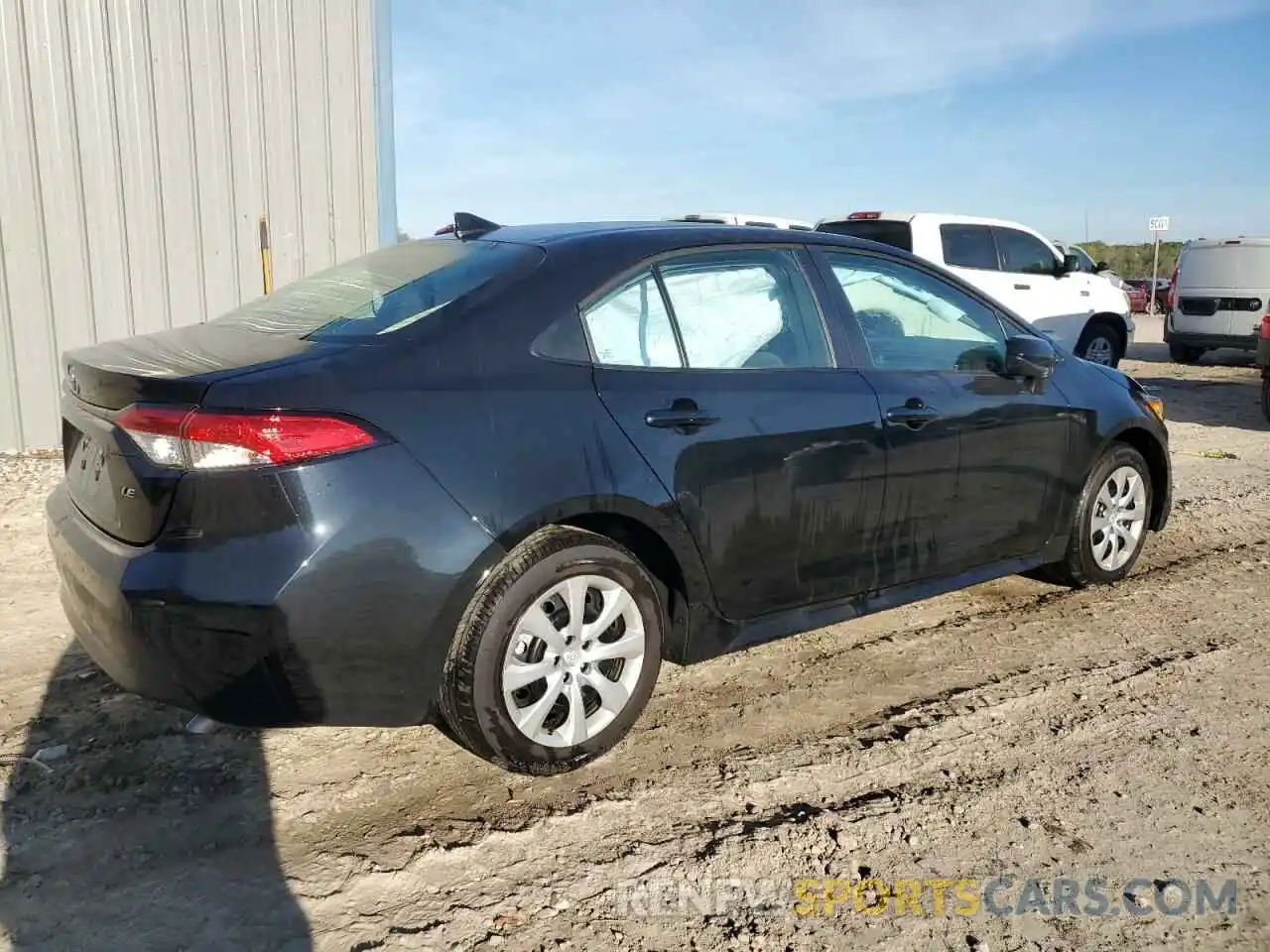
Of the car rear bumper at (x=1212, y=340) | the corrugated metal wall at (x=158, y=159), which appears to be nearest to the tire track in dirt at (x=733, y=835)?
the corrugated metal wall at (x=158, y=159)

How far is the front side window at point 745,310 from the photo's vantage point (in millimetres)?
3283

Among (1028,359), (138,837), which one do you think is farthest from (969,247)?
(138,837)

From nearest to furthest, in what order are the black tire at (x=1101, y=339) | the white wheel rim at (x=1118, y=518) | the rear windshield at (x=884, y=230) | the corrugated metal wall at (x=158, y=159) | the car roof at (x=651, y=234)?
the car roof at (x=651, y=234) < the white wheel rim at (x=1118, y=518) < the corrugated metal wall at (x=158, y=159) < the rear windshield at (x=884, y=230) < the black tire at (x=1101, y=339)

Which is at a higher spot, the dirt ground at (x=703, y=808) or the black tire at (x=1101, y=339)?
the black tire at (x=1101, y=339)

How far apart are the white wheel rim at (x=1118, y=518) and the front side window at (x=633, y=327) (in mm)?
2329

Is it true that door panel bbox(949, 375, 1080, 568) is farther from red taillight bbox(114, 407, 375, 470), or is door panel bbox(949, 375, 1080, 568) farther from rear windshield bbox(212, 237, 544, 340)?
red taillight bbox(114, 407, 375, 470)

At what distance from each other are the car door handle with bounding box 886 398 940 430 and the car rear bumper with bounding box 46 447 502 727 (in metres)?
1.61

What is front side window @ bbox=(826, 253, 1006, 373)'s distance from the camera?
3729mm

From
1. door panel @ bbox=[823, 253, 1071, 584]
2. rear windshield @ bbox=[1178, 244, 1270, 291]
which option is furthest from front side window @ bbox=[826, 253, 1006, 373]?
rear windshield @ bbox=[1178, 244, 1270, 291]

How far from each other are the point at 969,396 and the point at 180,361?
2720mm

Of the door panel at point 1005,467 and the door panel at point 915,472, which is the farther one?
the door panel at point 1005,467

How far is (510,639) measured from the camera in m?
2.78

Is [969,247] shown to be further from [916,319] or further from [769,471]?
[769,471]

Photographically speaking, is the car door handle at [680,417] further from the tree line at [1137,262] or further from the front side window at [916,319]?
the tree line at [1137,262]
